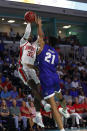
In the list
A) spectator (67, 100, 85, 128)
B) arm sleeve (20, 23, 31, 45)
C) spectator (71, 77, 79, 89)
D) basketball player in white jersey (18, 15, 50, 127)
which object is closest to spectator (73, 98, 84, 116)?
spectator (67, 100, 85, 128)

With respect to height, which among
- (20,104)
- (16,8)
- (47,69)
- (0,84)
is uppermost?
(16,8)

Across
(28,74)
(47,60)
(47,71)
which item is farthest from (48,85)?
(28,74)

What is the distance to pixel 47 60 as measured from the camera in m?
5.30

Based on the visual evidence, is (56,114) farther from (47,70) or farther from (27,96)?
(27,96)

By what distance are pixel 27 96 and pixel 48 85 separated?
5901 mm

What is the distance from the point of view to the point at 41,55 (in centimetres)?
528

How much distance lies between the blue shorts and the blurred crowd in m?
1.93

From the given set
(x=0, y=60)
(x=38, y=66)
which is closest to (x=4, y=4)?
(x=0, y=60)

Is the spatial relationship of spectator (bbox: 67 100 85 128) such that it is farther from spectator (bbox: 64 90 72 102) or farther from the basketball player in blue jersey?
the basketball player in blue jersey

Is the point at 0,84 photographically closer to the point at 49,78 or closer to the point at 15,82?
the point at 15,82

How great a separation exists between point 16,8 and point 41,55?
1029 centimetres

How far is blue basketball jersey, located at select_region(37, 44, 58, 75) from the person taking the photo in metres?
5.27

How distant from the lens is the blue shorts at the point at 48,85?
5.25 meters

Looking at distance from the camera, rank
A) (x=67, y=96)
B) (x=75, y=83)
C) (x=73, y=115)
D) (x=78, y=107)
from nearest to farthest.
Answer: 1. (x=73, y=115)
2. (x=78, y=107)
3. (x=67, y=96)
4. (x=75, y=83)
